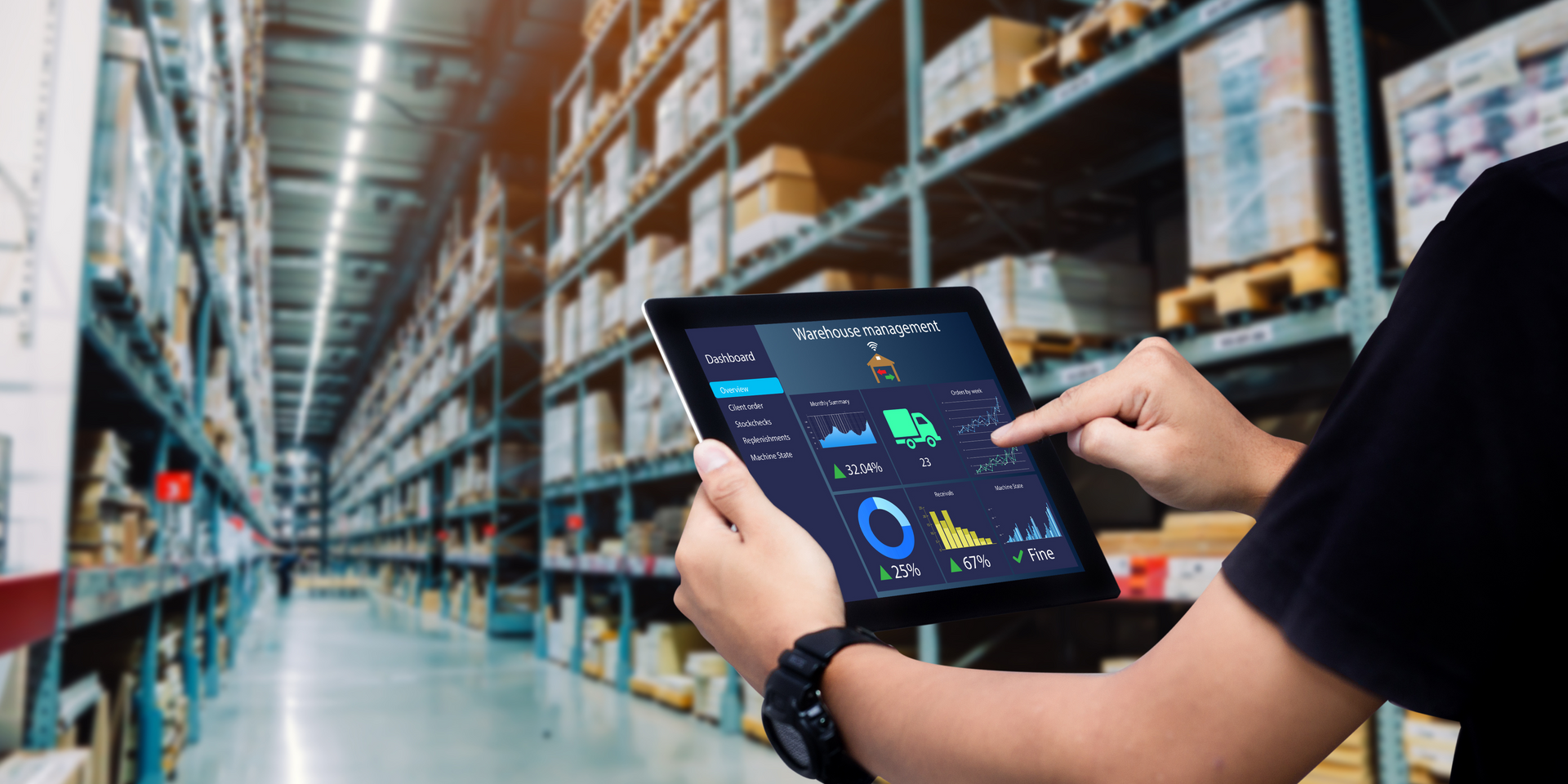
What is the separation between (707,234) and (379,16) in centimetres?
627

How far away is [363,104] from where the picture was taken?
1287 centimetres

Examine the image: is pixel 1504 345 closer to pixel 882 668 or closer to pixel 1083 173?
pixel 882 668

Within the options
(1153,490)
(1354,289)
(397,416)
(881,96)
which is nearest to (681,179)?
(881,96)

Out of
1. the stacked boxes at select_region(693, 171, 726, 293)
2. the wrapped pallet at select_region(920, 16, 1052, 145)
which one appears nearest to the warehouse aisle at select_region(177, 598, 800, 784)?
the stacked boxes at select_region(693, 171, 726, 293)

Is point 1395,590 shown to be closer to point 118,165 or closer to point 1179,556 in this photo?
point 1179,556

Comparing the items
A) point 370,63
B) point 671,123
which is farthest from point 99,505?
point 370,63

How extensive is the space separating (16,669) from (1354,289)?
367 centimetres

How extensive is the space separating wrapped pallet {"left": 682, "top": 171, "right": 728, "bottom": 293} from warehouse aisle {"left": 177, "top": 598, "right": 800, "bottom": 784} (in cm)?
282

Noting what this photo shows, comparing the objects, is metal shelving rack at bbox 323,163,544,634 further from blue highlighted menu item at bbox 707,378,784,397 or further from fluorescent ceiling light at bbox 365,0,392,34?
blue highlighted menu item at bbox 707,378,784,397

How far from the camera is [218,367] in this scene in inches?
293

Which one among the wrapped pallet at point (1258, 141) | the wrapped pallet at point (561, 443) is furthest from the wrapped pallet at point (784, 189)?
the wrapped pallet at point (561, 443)

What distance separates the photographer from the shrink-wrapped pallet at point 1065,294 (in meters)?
3.93

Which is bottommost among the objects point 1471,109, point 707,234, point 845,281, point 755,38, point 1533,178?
point 1533,178

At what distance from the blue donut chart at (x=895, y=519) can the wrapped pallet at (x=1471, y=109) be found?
209cm
